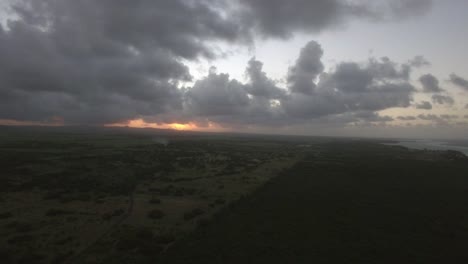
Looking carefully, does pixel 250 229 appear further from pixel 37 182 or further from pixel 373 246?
pixel 37 182

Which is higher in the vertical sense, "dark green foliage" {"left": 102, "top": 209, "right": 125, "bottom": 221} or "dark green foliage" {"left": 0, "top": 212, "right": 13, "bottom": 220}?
"dark green foliage" {"left": 102, "top": 209, "right": 125, "bottom": 221}

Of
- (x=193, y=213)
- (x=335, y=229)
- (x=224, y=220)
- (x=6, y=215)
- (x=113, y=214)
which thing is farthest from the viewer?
(x=193, y=213)

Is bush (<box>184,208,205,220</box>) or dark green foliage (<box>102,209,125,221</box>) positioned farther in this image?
bush (<box>184,208,205,220</box>)

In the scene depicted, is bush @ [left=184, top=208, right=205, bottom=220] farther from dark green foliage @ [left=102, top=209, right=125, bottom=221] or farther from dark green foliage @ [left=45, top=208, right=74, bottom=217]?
dark green foliage @ [left=45, top=208, right=74, bottom=217]

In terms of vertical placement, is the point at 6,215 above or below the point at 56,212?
below

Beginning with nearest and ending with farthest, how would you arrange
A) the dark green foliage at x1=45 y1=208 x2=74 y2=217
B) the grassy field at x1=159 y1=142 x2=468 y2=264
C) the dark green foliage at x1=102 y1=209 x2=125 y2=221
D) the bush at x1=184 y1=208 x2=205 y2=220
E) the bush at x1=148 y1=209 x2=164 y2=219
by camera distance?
the grassy field at x1=159 y1=142 x2=468 y2=264 → the dark green foliage at x1=102 y1=209 x2=125 y2=221 → the dark green foliage at x1=45 y1=208 x2=74 y2=217 → the bush at x1=148 y1=209 x2=164 y2=219 → the bush at x1=184 y1=208 x2=205 y2=220

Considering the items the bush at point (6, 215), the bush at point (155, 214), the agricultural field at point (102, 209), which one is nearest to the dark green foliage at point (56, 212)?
the agricultural field at point (102, 209)

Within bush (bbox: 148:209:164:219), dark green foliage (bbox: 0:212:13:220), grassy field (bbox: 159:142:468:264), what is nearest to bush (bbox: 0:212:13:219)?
dark green foliage (bbox: 0:212:13:220)

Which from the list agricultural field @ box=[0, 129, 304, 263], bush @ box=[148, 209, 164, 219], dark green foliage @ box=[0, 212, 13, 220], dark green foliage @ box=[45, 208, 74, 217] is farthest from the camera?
bush @ box=[148, 209, 164, 219]

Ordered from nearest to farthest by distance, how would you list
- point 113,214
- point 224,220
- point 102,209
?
point 224,220 → point 113,214 → point 102,209

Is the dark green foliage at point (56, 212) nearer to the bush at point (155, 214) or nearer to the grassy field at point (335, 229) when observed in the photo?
the bush at point (155, 214)

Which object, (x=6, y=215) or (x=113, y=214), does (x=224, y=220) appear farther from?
(x=6, y=215)

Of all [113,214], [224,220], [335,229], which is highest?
[335,229]

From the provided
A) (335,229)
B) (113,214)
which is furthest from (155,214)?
(335,229)
